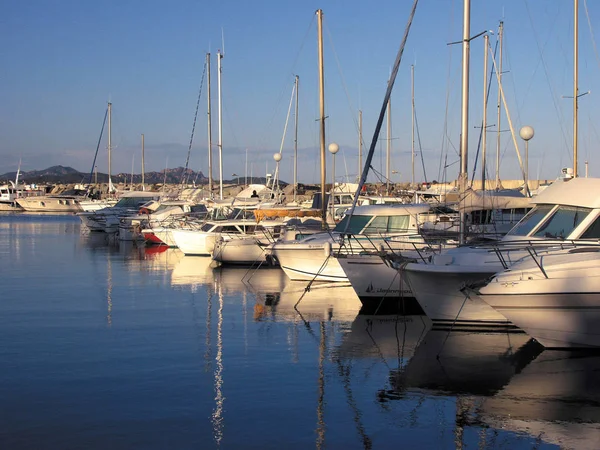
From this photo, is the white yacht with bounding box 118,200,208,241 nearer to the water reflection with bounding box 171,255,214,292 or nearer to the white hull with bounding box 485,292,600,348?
the water reflection with bounding box 171,255,214,292

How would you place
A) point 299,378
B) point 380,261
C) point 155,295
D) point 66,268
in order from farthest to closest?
1. point 66,268
2. point 155,295
3. point 380,261
4. point 299,378

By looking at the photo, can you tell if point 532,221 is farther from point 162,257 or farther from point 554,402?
point 162,257

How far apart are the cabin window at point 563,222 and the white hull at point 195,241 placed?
1990 centimetres

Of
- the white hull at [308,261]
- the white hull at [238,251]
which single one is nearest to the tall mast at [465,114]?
the white hull at [308,261]

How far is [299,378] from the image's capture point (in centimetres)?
1273

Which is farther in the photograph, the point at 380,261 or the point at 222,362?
the point at 380,261

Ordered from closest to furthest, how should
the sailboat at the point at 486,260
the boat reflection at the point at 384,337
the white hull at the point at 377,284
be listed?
the boat reflection at the point at 384,337 → the sailboat at the point at 486,260 → the white hull at the point at 377,284

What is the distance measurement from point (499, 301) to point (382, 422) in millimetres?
3996

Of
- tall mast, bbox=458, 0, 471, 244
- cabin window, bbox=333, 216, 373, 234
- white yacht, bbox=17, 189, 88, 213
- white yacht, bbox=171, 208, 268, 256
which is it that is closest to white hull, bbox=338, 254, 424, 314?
tall mast, bbox=458, 0, 471, 244

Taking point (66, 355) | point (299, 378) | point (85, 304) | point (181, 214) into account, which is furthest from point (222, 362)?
point (181, 214)

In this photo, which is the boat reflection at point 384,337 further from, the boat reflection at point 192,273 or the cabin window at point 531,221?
the boat reflection at point 192,273

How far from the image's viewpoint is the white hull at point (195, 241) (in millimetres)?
35281

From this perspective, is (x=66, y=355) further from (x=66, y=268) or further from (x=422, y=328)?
(x=66, y=268)

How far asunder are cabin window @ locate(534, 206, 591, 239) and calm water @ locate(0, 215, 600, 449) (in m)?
2.43
